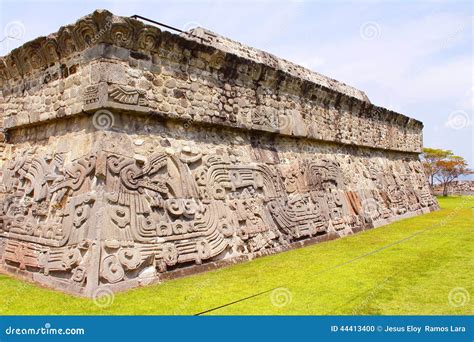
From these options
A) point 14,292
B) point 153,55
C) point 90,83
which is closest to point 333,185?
point 153,55

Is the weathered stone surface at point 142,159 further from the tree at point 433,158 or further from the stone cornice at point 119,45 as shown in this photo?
the tree at point 433,158

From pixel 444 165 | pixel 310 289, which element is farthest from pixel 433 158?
pixel 310 289

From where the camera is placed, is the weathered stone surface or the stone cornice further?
the stone cornice

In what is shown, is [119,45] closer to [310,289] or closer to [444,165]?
[310,289]

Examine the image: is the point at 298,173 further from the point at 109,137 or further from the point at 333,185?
the point at 109,137

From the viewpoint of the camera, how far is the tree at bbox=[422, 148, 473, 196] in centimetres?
3738

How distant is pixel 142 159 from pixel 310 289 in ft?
8.55

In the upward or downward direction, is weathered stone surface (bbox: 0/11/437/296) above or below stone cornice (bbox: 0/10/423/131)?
below

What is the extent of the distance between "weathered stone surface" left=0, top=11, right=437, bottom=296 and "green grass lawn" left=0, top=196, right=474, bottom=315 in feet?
1.07

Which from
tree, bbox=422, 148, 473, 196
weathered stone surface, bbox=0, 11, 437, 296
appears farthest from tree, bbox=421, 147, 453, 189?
weathered stone surface, bbox=0, 11, 437, 296

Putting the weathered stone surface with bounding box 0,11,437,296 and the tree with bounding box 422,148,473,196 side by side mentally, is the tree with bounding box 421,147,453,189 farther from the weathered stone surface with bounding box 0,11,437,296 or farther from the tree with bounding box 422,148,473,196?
the weathered stone surface with bounding box 0,11,437,296

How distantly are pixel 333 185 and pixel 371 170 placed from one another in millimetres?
2846

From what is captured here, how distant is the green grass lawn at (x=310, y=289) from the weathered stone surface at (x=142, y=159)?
12.8 inches

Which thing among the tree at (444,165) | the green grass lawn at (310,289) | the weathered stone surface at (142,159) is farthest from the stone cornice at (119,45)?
the tree at (444,165)
